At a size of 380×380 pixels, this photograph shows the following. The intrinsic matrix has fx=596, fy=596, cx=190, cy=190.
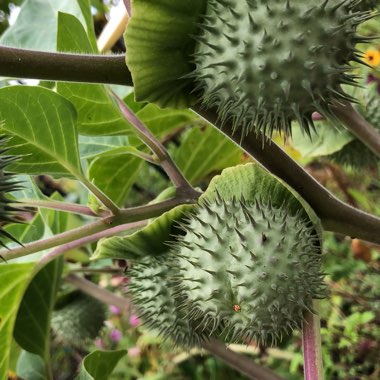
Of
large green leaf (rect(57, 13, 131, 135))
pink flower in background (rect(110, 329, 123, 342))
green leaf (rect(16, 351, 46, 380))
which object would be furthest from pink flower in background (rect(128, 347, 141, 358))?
large green leaf (rect(57, 13, 131, 135))

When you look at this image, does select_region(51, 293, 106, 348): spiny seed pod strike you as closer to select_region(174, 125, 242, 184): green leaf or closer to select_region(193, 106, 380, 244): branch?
select_region(174, 125, 242, 184): green leaf

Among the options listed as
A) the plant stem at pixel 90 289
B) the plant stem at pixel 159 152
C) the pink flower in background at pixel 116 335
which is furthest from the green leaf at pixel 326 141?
the pink flower in background at pixel 116 335

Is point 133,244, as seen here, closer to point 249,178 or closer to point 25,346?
point 249,178

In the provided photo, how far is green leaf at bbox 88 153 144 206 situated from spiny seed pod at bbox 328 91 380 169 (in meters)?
0.48

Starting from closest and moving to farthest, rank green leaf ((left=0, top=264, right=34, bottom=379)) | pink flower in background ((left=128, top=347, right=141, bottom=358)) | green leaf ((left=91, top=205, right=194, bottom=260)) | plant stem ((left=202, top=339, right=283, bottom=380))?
green leaf ((left=91, top=205, right=194, bottom=260)) → green leaf ((left=0, top=264, right=34, bottom=379)) → plant stem ((left=202, top=339, right=283, bottom=380)) → pink flower in background ((left=128, top=347, right=141, bottom=358))

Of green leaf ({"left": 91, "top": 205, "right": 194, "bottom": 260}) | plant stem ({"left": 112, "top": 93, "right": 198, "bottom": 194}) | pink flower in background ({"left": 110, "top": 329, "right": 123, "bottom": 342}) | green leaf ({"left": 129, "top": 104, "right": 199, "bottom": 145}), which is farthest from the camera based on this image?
pink flower in background ({"left": 110, "top": 329, "right": 123, "bottom": 342})

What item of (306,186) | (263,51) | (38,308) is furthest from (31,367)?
(263,51)

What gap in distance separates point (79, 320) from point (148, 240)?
33.0 inches

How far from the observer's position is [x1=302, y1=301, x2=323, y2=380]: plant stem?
32.1 inches

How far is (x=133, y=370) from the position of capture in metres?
2.76

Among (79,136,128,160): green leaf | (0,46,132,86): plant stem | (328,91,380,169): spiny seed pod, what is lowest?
(0,46,132,86): plant stem

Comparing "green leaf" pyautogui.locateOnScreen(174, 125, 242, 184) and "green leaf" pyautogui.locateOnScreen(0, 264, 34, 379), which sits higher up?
"green leaf" pyautogui.locateOnScreen(174, 125, 242, 184)

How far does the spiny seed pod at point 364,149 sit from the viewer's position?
1.35 metres

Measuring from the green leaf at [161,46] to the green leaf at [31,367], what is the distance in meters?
0.94
